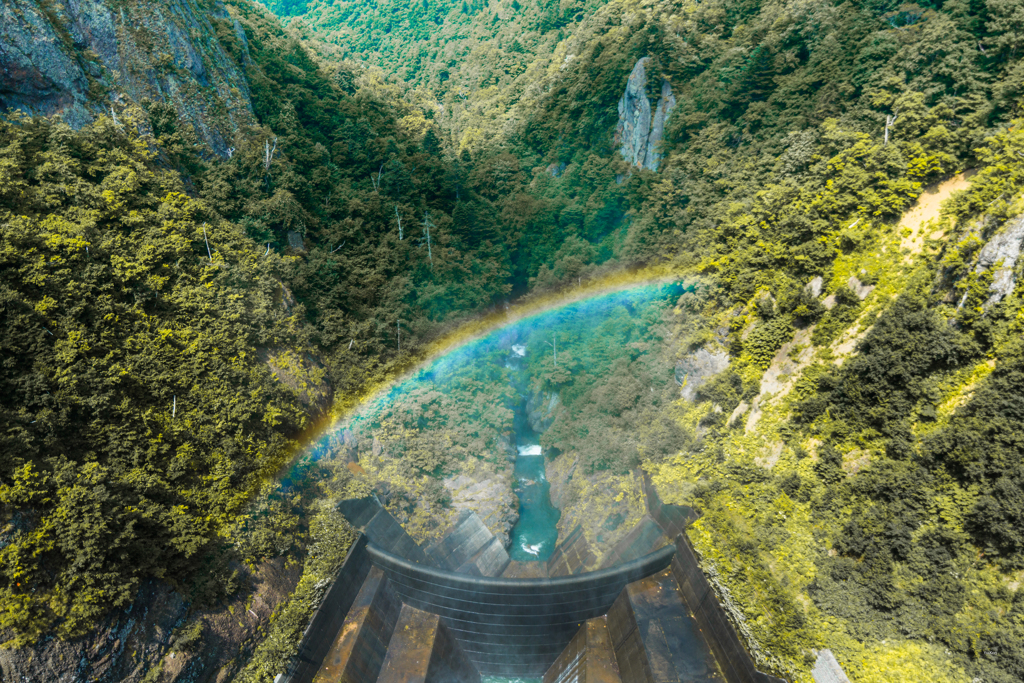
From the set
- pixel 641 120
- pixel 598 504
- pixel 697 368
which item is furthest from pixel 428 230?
pixel 598 504

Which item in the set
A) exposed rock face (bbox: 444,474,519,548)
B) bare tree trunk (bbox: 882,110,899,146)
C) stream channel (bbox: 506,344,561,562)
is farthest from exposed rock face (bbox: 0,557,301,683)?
bare tree trunk (bbox: 882,110,899,146)

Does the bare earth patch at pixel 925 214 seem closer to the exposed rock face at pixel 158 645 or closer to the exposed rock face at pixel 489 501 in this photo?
the exposed rock face at pixel 489 501

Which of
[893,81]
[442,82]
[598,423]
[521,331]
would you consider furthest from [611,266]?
[442,82]

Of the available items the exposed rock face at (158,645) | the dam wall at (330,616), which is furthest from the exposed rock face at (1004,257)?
the exposed rock face at (158,645)

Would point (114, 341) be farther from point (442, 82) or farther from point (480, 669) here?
point (442, 82)

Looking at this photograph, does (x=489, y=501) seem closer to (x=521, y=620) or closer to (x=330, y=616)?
(x=521, y=620)

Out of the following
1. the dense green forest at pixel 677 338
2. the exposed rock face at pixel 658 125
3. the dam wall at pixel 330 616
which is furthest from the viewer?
the exposed rock face at pixel 658 125
